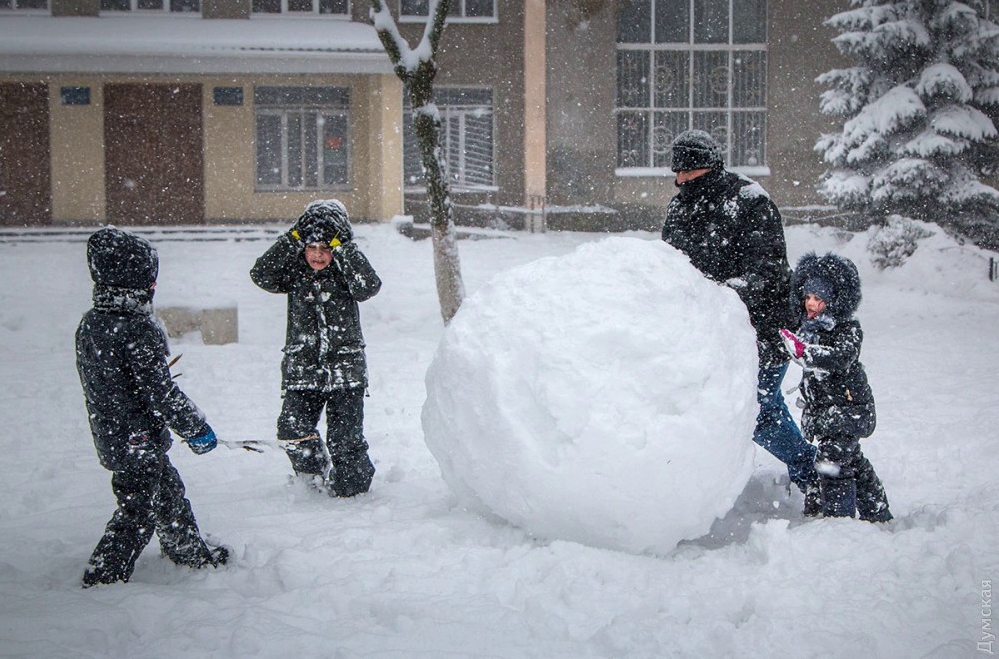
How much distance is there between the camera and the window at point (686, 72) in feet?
67.9

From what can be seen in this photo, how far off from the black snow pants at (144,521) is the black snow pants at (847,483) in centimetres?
280

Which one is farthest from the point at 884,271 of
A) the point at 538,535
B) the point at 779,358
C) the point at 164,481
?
the point at 164,481

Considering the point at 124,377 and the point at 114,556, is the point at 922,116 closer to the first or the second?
the point at 124,377

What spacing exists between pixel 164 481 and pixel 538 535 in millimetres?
1607

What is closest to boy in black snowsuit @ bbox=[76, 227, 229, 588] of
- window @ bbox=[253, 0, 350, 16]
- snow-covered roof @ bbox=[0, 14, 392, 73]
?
snow-covered roof @ bbox=[0, 14, 392, 73]

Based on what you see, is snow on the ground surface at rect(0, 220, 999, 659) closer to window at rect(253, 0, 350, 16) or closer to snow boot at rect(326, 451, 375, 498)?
snow boot at rect(326, 451, 375, 498)

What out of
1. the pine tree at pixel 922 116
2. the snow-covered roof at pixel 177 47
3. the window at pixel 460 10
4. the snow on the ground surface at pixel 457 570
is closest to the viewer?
the snow on the ground surface at pixel 457 570

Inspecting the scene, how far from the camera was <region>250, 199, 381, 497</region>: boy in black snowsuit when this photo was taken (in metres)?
4.91

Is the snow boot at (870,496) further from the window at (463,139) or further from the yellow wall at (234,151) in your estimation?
the window at (463,139)

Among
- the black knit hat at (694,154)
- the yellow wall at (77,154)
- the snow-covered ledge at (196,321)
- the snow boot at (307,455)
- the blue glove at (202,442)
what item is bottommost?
the snow boot at (307,455)

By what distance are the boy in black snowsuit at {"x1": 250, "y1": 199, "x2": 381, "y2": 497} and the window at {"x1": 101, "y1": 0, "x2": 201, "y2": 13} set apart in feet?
59.1

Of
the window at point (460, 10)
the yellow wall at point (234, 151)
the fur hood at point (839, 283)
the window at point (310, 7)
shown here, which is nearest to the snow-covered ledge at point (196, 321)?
the fur hood at point (839, 283)

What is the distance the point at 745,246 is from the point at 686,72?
1718cm

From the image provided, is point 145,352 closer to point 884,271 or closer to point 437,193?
point 437,193
